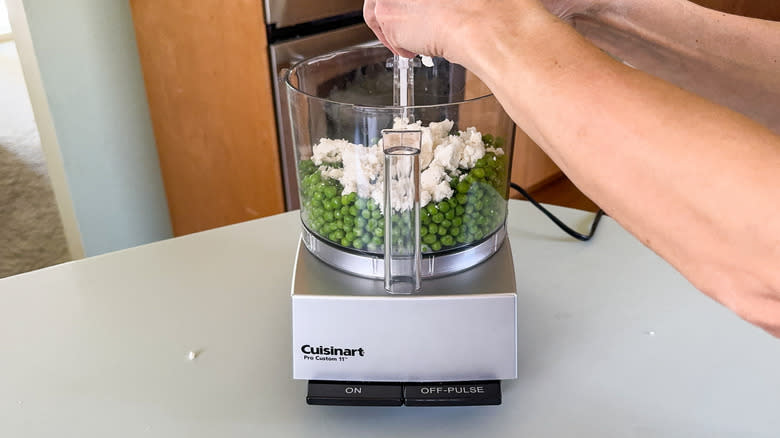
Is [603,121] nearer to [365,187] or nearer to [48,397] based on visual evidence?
[365,187]

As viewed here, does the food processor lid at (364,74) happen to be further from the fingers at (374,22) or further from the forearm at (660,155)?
the forearm at (660,155)

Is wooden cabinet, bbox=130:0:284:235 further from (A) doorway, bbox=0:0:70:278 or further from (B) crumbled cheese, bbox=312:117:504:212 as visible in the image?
(B) crumbled cheese, bbox=312:117:504:212

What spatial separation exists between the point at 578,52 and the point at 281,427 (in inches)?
17.4

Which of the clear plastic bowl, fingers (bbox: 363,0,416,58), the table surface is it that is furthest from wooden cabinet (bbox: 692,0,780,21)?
fingers (bbox: 363,0,416,58)

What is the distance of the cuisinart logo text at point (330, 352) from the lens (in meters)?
0.71

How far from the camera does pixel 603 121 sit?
0.46 metres

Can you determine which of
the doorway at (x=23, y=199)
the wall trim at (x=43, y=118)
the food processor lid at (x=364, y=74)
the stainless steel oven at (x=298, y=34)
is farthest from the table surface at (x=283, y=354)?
the doorway at (x=23, y=199)

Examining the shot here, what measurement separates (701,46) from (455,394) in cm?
43

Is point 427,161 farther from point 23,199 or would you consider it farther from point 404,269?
point 23,199

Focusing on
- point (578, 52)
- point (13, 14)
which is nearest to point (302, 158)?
point (578, 52)

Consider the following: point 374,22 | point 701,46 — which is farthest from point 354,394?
point 701,46

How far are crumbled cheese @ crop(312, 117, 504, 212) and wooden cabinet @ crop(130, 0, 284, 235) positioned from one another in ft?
2.87

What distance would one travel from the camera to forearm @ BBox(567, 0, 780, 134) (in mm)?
709

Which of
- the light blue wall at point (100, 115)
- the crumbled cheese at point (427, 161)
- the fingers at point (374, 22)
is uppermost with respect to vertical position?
the fingers at point (374, 22)
